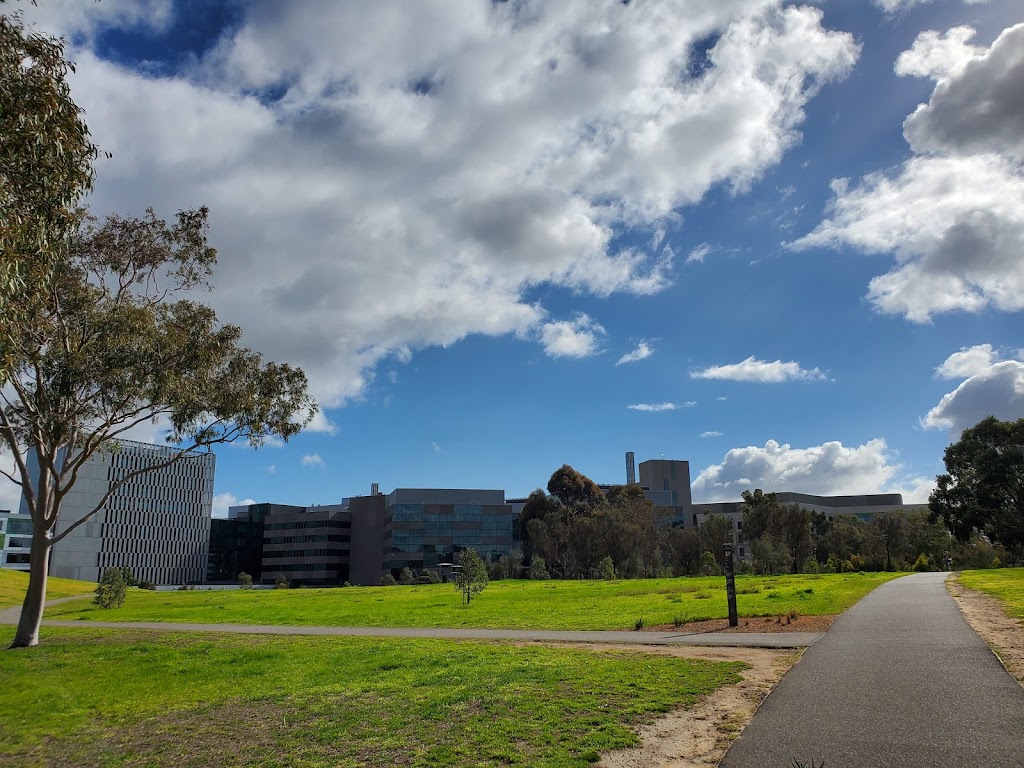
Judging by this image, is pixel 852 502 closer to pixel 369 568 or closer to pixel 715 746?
pixel 369 568

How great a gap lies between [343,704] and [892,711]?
784 cm

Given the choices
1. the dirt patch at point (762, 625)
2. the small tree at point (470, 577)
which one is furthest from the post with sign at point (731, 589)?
the small tree at point (470, 577)

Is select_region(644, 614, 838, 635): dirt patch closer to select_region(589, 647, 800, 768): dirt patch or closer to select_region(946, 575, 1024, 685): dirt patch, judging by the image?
select_region(946, 575, 1024, 685): dirt patch

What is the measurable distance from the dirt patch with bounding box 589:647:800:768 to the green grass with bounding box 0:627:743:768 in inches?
10.0

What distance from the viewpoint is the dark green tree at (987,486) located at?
2729 inches

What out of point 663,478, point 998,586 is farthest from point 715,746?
point 663,478

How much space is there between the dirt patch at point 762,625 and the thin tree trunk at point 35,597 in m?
18.5

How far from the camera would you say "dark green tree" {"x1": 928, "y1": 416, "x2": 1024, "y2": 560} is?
227 feet

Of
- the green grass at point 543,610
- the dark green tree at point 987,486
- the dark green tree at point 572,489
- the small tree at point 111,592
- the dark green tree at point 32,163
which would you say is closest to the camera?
the dark green tree at point 32,163

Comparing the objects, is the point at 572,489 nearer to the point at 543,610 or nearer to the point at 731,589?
the point at 543,610

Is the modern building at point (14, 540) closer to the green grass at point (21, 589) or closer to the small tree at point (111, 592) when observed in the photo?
the green grass at point (21, 589)

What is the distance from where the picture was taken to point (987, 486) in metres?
70.5

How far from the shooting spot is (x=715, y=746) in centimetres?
781

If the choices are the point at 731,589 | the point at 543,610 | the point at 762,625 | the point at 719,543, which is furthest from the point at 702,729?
the point at 719,543
